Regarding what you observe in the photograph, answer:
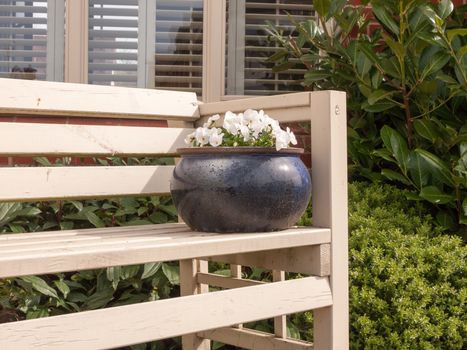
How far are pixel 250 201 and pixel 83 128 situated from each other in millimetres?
647

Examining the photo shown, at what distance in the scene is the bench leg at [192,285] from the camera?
277 cm

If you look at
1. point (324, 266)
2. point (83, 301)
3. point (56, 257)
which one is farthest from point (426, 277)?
point (56, 257)

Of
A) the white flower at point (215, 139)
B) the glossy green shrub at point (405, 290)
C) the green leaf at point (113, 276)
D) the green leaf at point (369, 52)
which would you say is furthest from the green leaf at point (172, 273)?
the green leaf at point (369, 52)

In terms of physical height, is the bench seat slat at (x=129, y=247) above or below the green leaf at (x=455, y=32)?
below

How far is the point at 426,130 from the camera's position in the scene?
3.16m

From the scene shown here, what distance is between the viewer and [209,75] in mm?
3787

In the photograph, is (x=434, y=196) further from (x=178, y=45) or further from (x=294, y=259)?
(x=178, y=45)

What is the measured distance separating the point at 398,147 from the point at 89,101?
1.16 meters

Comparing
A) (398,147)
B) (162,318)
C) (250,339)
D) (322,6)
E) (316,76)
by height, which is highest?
(322,6)

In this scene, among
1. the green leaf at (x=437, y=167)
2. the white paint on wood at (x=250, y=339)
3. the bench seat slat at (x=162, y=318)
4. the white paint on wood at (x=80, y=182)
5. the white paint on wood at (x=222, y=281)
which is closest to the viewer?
the bench seat slat at (x=162, y=318)

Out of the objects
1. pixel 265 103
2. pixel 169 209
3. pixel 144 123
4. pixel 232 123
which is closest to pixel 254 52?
pixel 144 123

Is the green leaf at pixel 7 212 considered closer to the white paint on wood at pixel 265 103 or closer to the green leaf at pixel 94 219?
the green leaf at pixel 94 219

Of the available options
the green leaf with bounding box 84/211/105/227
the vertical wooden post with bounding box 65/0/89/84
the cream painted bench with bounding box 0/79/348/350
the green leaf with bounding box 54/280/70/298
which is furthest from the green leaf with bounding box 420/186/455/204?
the vertical wooden post with bounding box 65/0/89/84

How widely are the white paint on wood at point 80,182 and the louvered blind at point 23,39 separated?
1.20m
